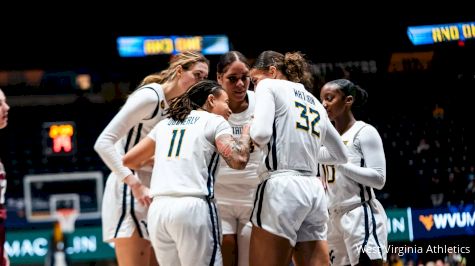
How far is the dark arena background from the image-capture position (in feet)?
48.5

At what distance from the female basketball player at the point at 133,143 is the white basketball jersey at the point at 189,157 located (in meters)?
0.55

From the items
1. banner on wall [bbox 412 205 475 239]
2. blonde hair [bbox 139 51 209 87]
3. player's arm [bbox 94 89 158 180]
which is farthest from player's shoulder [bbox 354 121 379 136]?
banner on wall [bbox 412 205 475 239]

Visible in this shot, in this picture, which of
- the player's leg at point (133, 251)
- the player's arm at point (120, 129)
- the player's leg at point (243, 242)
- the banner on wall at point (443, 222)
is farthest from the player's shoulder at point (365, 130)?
the banner on wall at point (443, 222)

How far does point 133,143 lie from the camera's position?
477 cm

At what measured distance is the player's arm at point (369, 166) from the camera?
15.2 ft

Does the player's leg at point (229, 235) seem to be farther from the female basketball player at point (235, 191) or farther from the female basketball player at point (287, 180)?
the female basketball player at point (287, 180)

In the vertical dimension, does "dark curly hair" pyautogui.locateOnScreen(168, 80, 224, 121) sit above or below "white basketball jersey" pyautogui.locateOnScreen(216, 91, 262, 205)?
above

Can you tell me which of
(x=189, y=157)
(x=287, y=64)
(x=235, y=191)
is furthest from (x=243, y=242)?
(x=287, y=64)

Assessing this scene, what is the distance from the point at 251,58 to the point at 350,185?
12.9 meters

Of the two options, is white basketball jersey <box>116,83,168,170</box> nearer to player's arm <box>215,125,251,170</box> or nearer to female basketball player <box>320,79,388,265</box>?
player's arm <box>215,125,251,170</box>

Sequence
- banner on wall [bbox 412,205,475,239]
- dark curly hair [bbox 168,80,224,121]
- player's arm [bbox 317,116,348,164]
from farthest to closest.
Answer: banner on wall [bbox 412,205,475,239] < player's arm [bbox 317,116,348,164] < dark curly hair [bbox 168,80,224,121]

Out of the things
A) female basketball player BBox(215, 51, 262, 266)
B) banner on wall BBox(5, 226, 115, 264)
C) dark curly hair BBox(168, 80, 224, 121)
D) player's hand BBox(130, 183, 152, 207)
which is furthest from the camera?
banner on wall BBox(5, 226, 115, 264)

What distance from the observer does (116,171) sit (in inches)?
174

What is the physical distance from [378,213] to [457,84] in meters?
12.6
